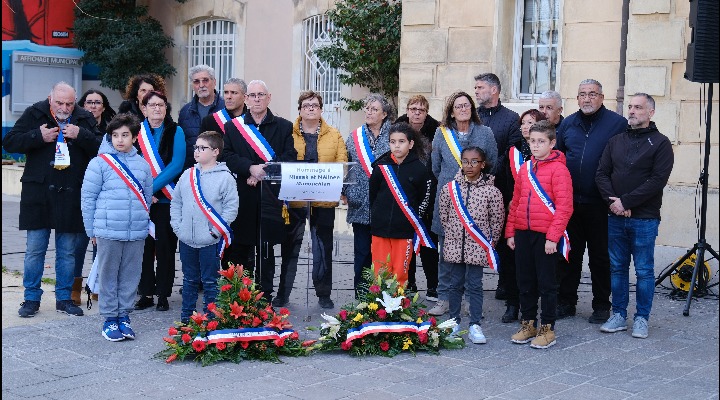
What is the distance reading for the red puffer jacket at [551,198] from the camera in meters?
7.15

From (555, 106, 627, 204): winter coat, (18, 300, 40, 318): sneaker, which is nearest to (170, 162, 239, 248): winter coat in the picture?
(18, 300, 40, 318): sneaker

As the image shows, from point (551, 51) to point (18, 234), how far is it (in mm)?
7548

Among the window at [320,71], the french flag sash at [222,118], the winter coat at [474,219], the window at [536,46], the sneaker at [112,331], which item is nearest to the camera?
the sneaker at [112,331]

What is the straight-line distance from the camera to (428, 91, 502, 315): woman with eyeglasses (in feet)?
26.2

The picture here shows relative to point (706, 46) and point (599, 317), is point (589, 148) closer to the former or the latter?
point (599, 317)

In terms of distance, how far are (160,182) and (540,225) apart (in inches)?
127

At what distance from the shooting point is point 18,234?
13.2 m

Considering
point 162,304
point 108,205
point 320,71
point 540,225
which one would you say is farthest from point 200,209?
point 320,71

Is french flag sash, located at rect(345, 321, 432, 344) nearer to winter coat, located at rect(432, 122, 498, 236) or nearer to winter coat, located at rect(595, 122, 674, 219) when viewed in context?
winter coat, located at rect(432, 122, 498, 236)

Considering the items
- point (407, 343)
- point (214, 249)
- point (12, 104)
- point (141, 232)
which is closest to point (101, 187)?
point (141, 232)

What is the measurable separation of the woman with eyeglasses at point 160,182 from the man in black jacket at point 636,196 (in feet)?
11.8

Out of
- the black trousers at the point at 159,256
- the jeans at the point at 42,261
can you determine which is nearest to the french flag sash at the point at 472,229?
the black trousers at the point at 159,256

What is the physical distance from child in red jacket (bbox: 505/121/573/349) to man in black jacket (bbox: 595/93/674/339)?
0.58 metres

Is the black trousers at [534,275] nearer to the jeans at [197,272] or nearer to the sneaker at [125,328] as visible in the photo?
the jeans at [197,272]
